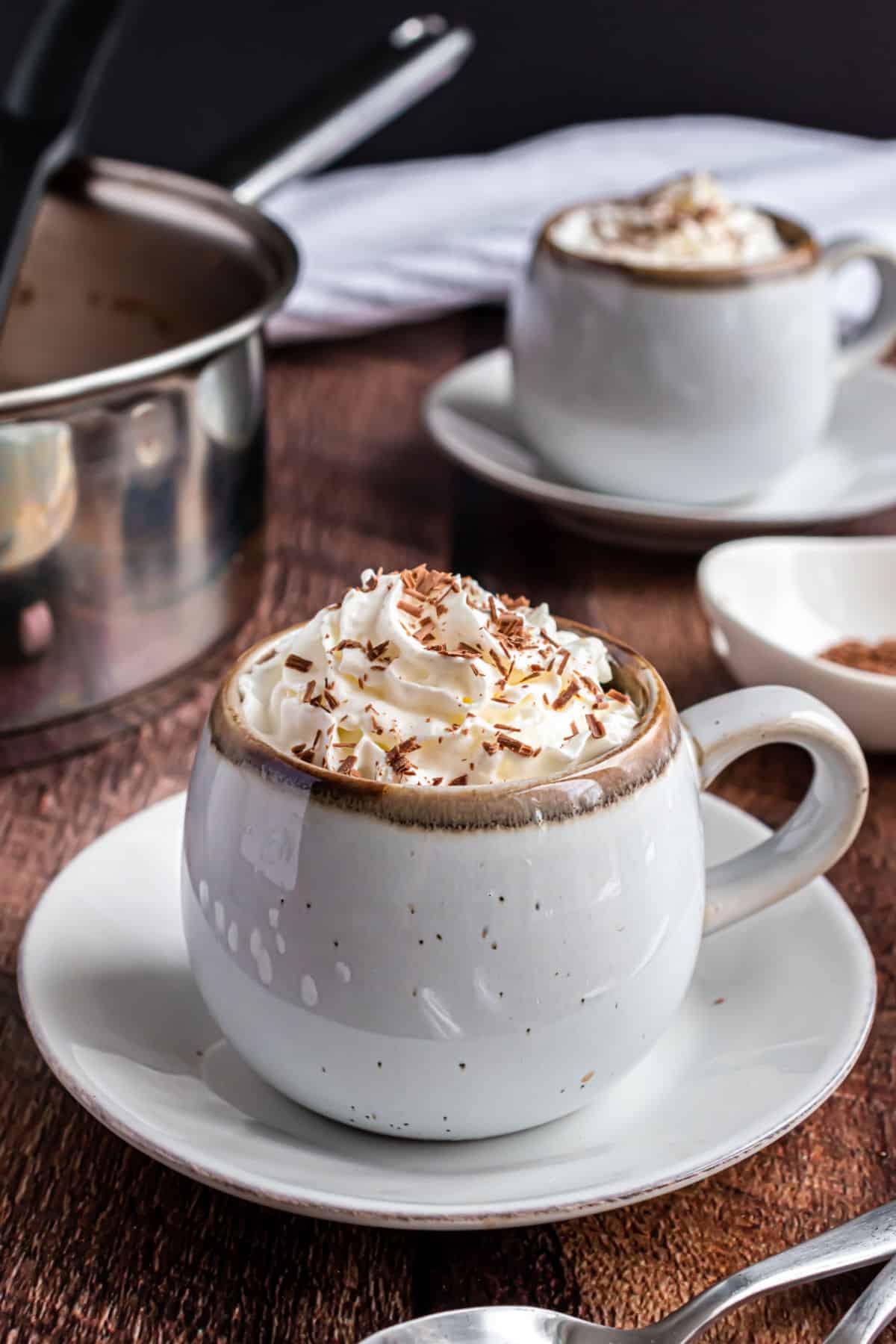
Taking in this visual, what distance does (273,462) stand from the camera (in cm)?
135

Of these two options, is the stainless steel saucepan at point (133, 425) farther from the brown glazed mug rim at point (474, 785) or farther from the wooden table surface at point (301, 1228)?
the brown glazed mug rim at point (474, 785)

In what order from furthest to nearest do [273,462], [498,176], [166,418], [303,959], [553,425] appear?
[498,176] < [273,462] < [553,425] < [166,418] < [303,959]

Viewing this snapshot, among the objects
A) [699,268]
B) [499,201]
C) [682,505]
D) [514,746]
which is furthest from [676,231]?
[514,746]

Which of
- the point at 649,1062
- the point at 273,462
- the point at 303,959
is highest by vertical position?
the point at 303,959

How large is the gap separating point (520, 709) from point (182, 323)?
28.1 inches

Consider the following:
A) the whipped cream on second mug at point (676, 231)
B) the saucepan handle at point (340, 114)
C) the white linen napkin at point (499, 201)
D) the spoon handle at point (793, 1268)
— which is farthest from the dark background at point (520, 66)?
the spoon handle at point (793, 1268)

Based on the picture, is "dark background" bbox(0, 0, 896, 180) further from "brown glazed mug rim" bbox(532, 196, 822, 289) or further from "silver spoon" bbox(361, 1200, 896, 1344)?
"silver spoon" bbox(361, 1200, 896, 1344)

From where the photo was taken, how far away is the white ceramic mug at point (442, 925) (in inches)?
21.2

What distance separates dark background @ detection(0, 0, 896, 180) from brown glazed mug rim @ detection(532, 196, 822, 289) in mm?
1062

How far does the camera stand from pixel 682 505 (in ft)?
3.92

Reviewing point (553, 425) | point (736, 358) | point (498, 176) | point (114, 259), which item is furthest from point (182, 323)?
point (498, 176)

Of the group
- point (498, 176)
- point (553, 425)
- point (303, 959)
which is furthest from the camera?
point (498, 176)

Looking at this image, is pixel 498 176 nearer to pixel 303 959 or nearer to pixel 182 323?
pixel 182 323

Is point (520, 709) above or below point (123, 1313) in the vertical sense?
above
